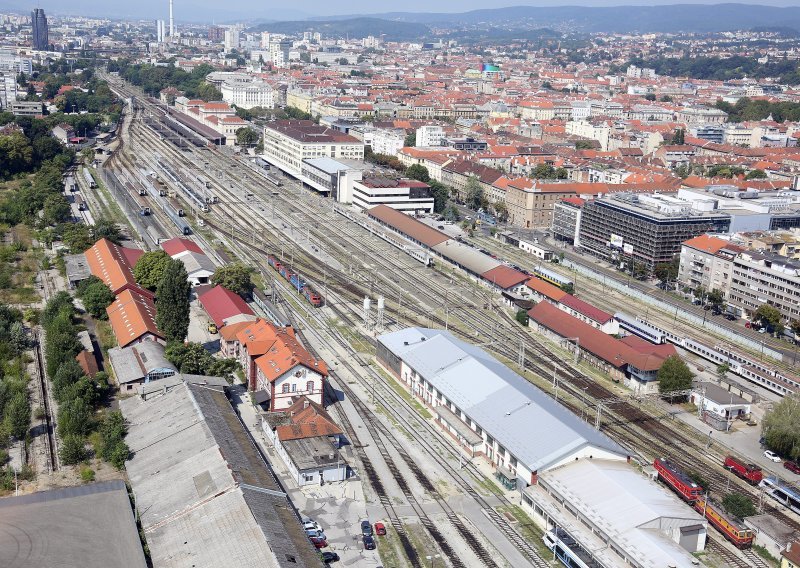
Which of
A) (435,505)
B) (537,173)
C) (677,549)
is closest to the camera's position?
(677,549)

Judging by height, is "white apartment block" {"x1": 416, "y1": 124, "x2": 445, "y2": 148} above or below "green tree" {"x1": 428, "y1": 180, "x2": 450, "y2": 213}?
above

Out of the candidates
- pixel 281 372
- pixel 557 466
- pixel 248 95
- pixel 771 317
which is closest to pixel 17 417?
pixel 281 372

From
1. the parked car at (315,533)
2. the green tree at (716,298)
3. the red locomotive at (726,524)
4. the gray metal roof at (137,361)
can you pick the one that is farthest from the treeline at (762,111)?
the parked car at (315,533)

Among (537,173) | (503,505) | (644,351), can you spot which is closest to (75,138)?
(537,173)

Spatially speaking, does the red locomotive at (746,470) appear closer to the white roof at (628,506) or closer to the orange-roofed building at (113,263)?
the white roof at (628,506)

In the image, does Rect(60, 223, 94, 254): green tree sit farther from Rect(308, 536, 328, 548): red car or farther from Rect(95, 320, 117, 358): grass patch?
Rect(308, 536, 328, 548): red car

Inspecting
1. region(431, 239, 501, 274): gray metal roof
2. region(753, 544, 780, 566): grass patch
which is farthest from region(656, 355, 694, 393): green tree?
region(431, 239, 501, 274): gray metal roof

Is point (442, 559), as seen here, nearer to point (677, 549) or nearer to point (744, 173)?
point (677, 549)

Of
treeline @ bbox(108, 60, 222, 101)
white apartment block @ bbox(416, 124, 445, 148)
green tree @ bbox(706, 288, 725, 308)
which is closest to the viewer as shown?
green tree @ bbox(706, 288, 725, 308)
